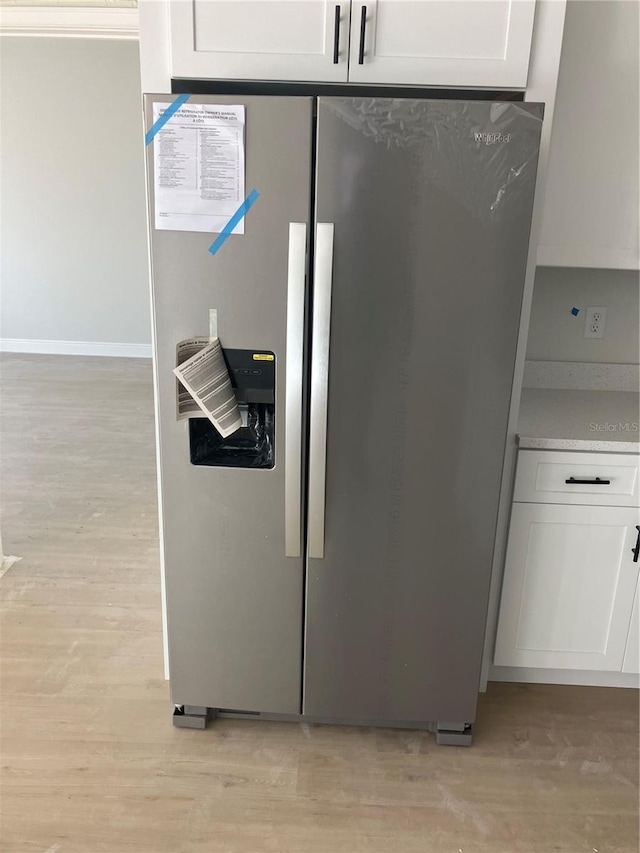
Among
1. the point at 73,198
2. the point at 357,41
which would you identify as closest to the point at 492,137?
the point at 357,41

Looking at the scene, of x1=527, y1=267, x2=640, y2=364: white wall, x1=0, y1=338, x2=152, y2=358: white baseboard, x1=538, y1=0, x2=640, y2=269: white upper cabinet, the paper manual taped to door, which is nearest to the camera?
the paper manual taped to door

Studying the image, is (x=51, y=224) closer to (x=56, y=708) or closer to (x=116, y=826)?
(x=56, y=708)

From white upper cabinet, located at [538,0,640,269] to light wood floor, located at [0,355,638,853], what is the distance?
1465 millimetres

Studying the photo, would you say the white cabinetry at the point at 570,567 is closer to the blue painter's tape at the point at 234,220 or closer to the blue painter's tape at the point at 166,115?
the blue painter's tape at the point at 234,220

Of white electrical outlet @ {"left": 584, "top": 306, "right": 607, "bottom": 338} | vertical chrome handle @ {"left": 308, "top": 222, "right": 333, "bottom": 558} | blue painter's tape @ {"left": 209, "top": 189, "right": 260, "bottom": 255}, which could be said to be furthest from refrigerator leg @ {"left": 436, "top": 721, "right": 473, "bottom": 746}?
blue painter's tape @ {"left": 209, "top": 189, "right": 260, "bottom": 255}

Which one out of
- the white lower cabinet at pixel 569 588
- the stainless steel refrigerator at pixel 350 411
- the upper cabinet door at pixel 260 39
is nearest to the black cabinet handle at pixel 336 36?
the upper cabinet door at pixel 260 39

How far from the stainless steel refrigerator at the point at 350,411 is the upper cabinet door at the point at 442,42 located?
17cm

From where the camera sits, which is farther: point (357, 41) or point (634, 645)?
point (634, 645)

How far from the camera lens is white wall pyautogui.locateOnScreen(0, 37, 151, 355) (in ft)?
18.5

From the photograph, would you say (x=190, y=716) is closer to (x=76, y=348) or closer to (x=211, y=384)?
(x=211, y=384)

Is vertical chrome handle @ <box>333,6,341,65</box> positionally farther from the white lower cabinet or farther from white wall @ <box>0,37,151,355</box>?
white wall @ <box>0,37,151,355</box>

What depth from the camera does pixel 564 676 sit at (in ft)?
7.45

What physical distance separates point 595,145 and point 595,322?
2.17 feet

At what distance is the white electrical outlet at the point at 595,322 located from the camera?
7.89 feet
